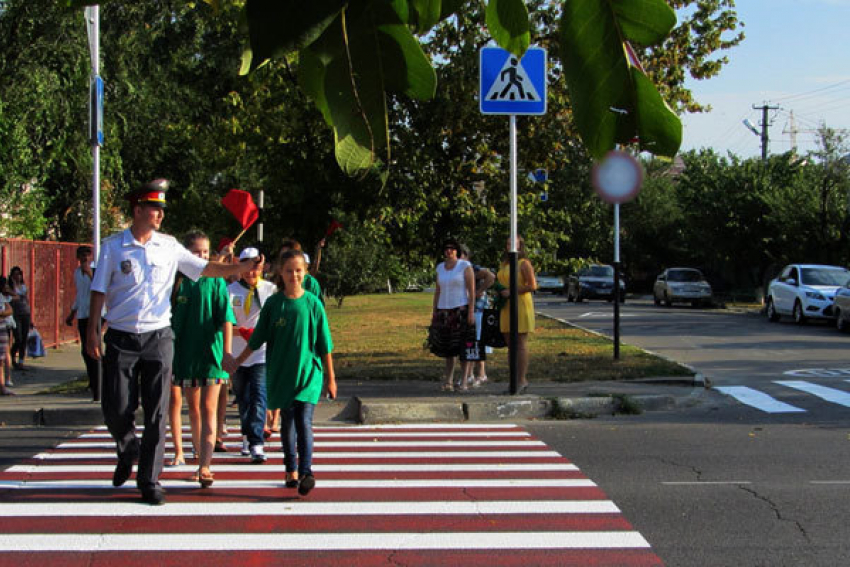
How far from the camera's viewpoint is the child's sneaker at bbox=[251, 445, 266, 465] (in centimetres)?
746

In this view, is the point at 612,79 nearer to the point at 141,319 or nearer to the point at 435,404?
the point at 141,319

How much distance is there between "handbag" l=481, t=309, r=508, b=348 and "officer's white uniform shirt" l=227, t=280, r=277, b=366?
4338 millimetres

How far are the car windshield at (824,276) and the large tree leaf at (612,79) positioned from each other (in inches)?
977

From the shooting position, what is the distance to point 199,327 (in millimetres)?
6602

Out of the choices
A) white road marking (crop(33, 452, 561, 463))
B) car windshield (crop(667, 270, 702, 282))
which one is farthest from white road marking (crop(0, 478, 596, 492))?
car windshield (crop(667, 270, 702, 282))

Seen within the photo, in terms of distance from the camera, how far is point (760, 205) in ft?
109

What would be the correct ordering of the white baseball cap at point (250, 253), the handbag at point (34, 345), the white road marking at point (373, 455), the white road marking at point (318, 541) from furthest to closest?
the handbag at point (34, 345) < the white road marking at point (373, 455) < the white baseball cap at point (250, 253) < the white road marking at point (318, 541)

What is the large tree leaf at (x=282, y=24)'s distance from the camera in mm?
940

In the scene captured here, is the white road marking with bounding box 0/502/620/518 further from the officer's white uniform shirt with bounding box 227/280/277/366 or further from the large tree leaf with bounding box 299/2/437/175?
the large tree leaf with bounding box 299/2/437/175

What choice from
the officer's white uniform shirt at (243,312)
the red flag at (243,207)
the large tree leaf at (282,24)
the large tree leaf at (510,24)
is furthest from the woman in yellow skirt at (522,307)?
the large tree leaf at (282,24)

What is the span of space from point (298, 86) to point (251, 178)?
62.2 feet

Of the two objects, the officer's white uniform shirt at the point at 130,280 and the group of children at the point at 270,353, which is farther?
the group of children at the point at 270,353

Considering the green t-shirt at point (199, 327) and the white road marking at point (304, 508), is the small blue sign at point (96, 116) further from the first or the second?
the white road marking at point (304, 508)

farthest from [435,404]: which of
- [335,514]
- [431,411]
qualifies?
[335,514]
